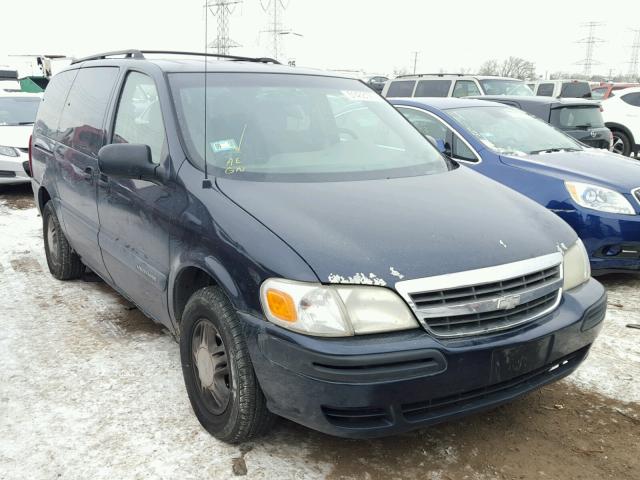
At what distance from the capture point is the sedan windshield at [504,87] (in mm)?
12545

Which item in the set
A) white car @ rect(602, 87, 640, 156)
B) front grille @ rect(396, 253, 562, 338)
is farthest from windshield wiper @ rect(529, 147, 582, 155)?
white car @ rect(602, 87, 640, 156)

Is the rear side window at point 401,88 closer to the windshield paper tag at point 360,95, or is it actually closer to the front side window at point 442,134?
the front side window at point 442,134

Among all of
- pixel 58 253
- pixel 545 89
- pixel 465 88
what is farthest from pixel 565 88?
pixel 58 253

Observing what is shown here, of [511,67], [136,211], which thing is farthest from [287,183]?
[511,67]

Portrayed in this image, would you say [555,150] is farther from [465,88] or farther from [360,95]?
[465,88]

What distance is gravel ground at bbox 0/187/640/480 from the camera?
2539 millimetres

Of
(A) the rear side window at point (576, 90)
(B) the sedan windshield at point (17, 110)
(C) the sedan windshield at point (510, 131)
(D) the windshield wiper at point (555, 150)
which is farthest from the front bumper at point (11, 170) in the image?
(A) the rear side window at point (576, 90)

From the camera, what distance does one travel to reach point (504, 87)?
12898 millimetres

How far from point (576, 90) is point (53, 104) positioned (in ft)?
45.0

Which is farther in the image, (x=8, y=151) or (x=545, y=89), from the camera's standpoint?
(x=545, y=89)

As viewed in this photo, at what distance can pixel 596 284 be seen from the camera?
293 centimetres

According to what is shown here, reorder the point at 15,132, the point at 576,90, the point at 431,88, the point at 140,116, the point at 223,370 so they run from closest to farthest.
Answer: the point at 223,370, the point at 140,116, the point at 15,132, the point at 431,88, the point at 576,90

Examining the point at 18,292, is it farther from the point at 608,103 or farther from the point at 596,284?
the point at 608,103

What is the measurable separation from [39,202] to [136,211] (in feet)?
8.09
